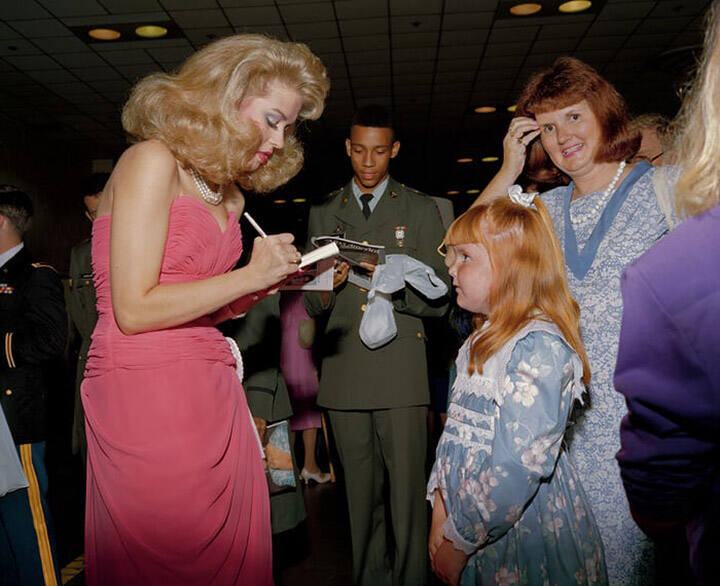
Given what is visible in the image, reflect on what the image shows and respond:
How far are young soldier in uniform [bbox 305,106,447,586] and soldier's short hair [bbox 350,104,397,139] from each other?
32 centimetres

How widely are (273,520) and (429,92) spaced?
25.7 feet

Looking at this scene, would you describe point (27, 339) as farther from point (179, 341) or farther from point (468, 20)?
point (468, 20)

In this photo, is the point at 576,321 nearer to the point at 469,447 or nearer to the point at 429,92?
the point at 469,447

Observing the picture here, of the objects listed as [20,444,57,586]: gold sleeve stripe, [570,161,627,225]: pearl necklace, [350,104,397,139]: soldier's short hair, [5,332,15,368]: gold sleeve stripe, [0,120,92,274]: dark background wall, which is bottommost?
[20,444,57,586]: gold sleeve stripe

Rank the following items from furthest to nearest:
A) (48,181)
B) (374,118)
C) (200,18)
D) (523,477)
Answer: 1. (48,181)
2. (200,18)
3. (374,118)
4. (523,477)

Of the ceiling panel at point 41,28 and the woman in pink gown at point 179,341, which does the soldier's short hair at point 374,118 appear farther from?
the ceiling panel at point 41,28

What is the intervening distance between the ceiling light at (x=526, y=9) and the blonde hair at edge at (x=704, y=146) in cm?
628

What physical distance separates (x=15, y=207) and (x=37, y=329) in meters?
0.60

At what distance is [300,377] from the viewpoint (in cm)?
478

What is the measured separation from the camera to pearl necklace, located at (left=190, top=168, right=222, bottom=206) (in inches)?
66.2

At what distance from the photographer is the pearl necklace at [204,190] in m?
1.68

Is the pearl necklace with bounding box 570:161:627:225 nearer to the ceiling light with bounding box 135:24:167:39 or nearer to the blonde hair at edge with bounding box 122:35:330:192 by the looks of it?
the blonde hair at edge with bounding box 122:35:330:192

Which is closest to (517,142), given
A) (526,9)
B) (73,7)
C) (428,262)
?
(428,262)

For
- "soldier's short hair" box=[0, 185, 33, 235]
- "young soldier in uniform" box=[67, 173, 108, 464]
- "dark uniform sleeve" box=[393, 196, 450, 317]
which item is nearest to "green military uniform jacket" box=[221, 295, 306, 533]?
"dark uniform sleeve" box=[393, 196, 450, 317]
